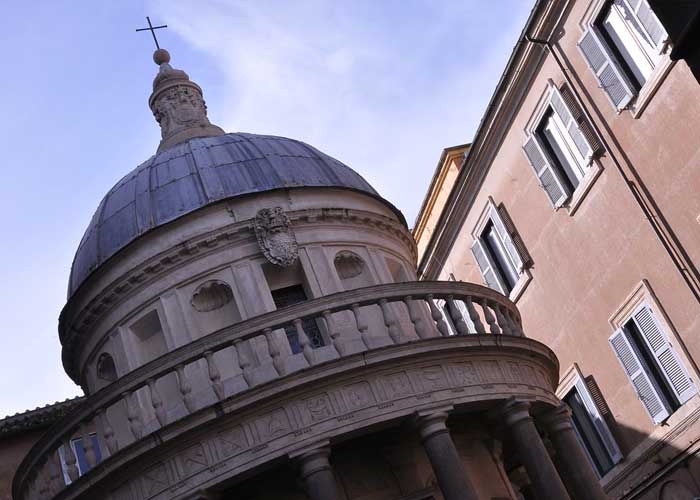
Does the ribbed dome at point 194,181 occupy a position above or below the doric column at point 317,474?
above

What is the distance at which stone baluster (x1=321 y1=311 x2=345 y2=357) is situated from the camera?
14945 millimetres

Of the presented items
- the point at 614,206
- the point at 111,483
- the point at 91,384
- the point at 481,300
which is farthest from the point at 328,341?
the point at 614,206

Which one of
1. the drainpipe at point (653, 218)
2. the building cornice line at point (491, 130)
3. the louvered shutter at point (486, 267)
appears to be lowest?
the drainpipe at point (653, 218)

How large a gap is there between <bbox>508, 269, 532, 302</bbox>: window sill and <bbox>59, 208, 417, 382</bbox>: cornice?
6105 millimetres

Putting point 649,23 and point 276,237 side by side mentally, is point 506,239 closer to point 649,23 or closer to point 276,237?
point 649,23

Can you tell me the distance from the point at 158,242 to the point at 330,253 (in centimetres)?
314

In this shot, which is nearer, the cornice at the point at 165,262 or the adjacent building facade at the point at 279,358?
the adjacent building facade at the point at 279,358

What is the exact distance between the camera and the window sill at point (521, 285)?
84.1 feet

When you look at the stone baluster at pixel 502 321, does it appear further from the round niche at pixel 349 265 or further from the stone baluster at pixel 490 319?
the round niche at pixel 349 265

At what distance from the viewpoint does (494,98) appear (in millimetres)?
25000

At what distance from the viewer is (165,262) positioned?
61.2ft

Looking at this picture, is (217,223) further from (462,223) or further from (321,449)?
(462,223)

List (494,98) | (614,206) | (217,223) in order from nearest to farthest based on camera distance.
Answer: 1. (217,223)
2. (614,206)
3. (494,98)

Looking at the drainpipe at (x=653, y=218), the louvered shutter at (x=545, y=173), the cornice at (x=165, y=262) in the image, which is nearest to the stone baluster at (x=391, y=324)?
the cornice at (x=165, y=262)
